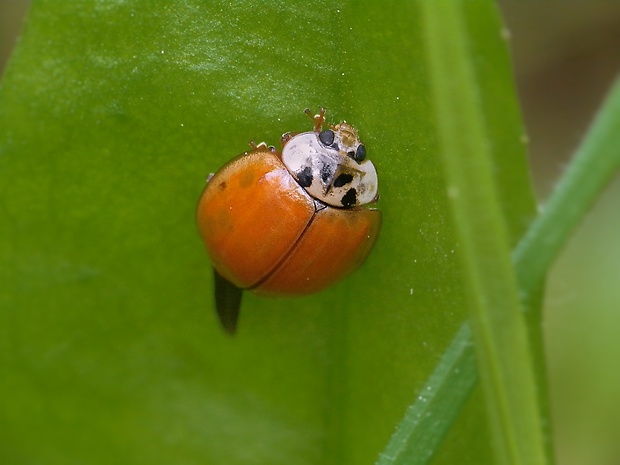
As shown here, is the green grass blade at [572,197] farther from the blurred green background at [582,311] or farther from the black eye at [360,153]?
the blurred green background at [582,311]

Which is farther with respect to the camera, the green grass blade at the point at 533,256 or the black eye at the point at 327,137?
the black eye at the point at 327,137

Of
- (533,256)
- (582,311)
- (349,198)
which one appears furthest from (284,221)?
(582,311)

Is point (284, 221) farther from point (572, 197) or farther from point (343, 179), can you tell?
point (572, 197)

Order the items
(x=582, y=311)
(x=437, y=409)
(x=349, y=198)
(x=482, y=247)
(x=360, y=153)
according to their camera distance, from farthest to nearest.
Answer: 1. (x=582, y=311)
2. (x=349, y=198)
3. (x=360, y=153)
4. (x=437, y=409)
5. (x=482, y=247)

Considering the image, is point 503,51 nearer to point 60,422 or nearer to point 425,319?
point 425,319

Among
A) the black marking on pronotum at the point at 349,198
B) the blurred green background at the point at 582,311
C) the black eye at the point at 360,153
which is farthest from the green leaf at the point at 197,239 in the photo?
the blurred green background at the point at 582,311

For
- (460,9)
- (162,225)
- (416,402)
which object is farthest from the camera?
(162,225)


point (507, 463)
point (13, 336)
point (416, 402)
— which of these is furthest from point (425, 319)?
point (13, 336)
